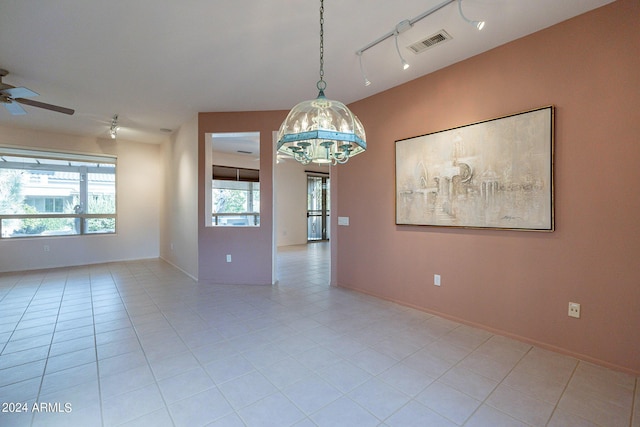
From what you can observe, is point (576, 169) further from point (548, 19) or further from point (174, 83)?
point (174, 83)

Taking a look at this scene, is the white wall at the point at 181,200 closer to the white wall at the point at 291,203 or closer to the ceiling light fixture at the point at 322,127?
the white wall at the point at 291,203

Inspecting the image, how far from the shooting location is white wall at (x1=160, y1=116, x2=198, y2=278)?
4.76 metres

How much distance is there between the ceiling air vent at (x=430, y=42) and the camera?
8.17 feet

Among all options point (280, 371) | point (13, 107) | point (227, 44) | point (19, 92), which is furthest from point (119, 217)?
point (280, 371)

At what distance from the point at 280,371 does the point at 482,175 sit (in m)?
2.52

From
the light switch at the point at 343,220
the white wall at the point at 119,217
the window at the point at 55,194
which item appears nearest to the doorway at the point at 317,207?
the white wall at the point at 119,217

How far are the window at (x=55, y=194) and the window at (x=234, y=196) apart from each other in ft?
7.33

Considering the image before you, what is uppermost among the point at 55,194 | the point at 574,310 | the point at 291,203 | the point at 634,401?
the point at 55,194

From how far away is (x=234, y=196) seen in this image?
779 centimetres

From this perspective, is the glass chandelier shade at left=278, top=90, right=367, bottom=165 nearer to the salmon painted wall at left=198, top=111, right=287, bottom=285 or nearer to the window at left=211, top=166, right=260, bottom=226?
the salmon painted wall at left=198, top=111, right=287, bottom=285

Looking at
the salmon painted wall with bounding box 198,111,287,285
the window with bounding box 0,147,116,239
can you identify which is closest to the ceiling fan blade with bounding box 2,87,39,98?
the salmon painted wall with bounding box 198,111,287,285

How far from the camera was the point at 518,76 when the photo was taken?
2.54m

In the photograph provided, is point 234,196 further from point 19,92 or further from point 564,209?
point 564,209

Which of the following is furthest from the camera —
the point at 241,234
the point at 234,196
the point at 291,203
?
the point at 291,203
